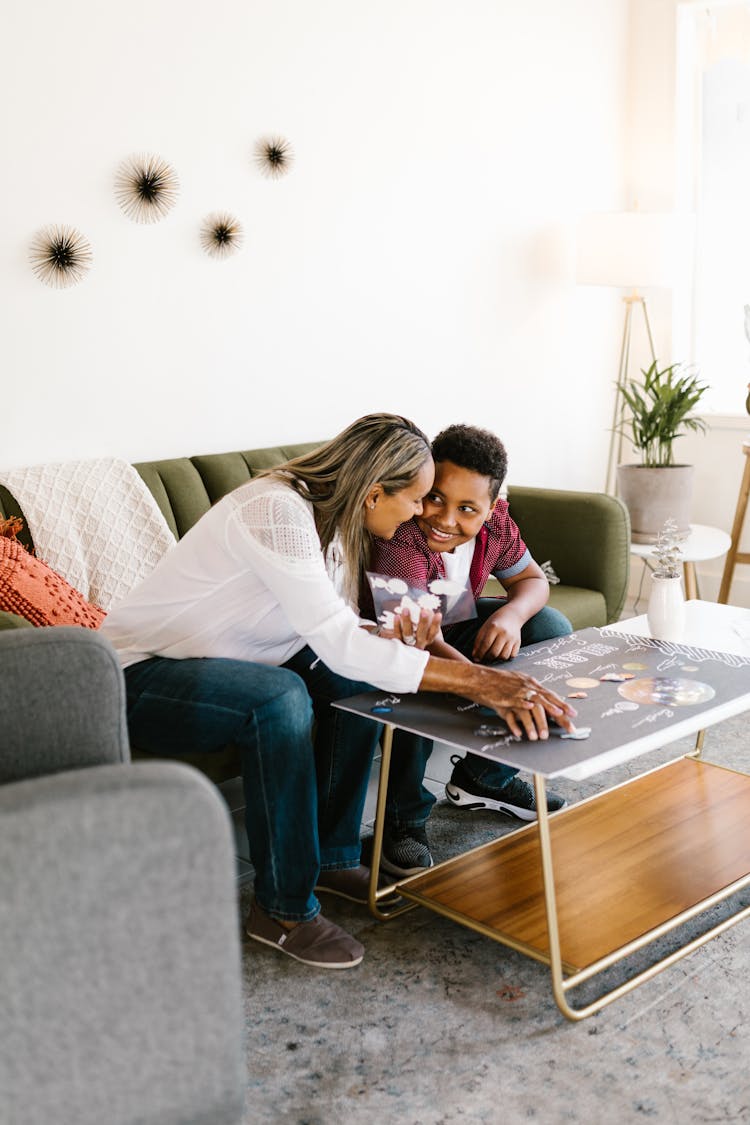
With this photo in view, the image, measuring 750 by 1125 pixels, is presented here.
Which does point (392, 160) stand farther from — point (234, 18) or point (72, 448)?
point (72, 448)

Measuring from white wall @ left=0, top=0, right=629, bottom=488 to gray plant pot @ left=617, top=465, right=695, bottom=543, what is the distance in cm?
46

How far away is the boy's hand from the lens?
7.66 ft

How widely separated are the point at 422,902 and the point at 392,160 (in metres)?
2.39

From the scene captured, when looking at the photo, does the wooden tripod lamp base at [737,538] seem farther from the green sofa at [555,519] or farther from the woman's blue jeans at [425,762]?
the woman's blue jeans at [425,762]

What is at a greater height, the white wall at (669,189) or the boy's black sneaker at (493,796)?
the white wall at (669,189)

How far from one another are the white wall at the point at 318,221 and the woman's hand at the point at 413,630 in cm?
107

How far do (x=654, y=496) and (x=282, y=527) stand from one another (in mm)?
2231

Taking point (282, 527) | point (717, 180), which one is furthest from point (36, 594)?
point (717, 180)

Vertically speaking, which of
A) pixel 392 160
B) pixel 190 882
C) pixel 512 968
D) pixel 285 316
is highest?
pixel 392 160

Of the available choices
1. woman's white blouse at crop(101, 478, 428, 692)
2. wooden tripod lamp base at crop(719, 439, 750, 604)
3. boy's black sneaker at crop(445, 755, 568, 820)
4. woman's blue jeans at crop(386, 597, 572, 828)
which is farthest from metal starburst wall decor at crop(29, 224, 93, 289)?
wooden tripod lamp base at crop(719, 439, 750, 604)

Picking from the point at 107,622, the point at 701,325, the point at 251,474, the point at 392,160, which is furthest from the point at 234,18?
the point at 701,325

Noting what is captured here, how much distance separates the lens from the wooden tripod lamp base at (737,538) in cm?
415

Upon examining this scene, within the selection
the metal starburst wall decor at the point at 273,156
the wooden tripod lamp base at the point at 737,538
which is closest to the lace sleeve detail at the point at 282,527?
the metal starburst wall decor at the point at 273,156

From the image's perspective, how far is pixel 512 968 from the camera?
2029mm
